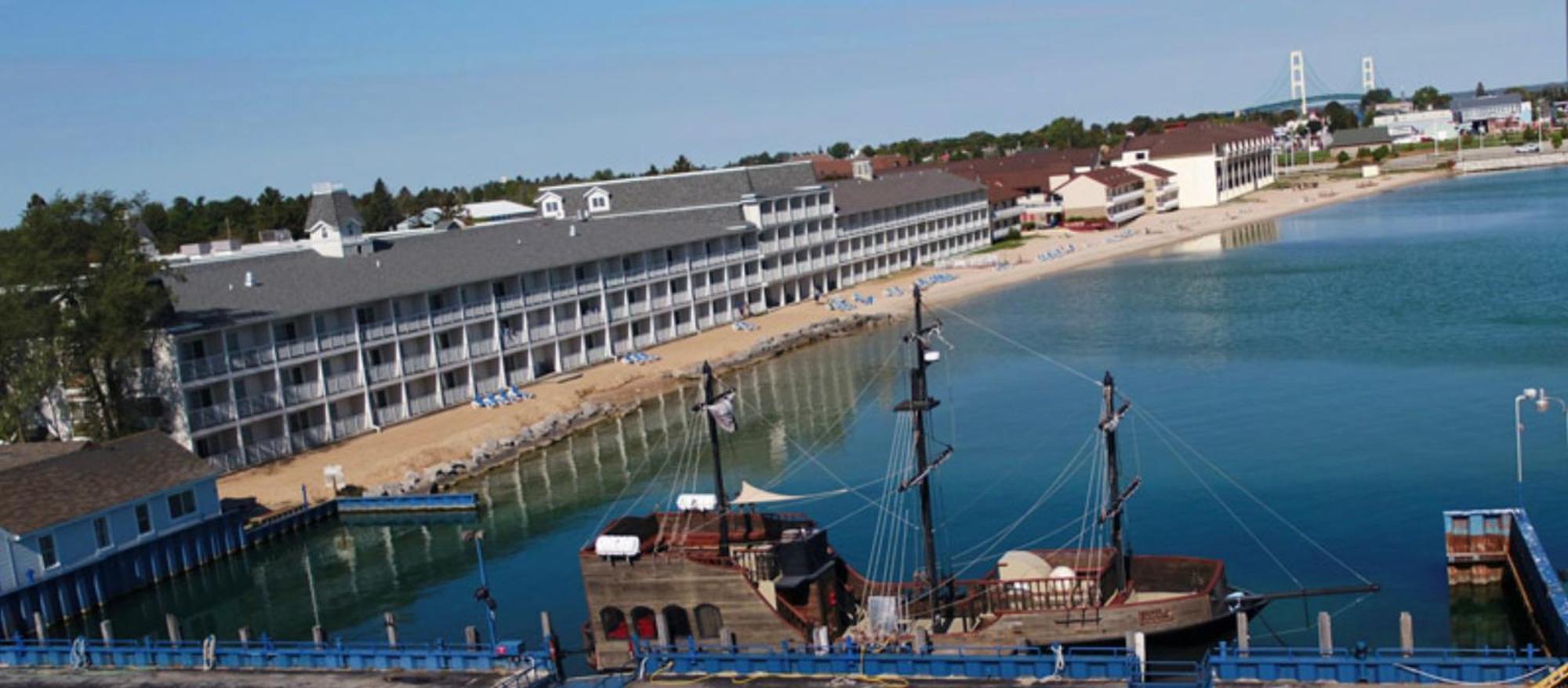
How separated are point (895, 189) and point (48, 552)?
9205 centimetres

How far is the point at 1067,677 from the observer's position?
27.9 meters

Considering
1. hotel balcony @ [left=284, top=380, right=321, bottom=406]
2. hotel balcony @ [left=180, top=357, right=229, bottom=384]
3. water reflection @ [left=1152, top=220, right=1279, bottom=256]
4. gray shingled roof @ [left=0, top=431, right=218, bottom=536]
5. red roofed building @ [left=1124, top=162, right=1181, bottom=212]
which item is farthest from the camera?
red roofed building @ [left=1124, top=162, right=1181, bottom=212]

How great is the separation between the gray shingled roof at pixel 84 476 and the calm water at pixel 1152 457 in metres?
3.62

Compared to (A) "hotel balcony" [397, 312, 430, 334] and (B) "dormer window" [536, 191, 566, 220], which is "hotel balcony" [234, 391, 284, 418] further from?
(B) "dormer window" [536, 191, 566, 220]

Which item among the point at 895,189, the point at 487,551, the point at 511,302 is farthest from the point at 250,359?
the point at 895,189

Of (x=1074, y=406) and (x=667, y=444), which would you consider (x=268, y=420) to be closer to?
(x=667, y=444)

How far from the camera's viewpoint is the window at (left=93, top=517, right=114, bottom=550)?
4681 cm

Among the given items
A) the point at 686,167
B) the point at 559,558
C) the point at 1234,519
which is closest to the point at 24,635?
the point at 559,558

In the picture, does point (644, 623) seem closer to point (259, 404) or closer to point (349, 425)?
point (259, 404)

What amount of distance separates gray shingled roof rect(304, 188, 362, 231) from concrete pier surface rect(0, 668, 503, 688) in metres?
52.1

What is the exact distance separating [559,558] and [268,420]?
22869mm

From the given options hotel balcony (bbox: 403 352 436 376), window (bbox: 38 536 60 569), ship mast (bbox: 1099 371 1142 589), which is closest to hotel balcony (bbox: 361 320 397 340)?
hotel balcony (bbox: 403 352 436 376)

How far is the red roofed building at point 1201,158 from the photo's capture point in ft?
567

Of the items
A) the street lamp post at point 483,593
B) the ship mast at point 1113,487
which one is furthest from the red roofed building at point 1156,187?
the ship mast at point 1113,487
